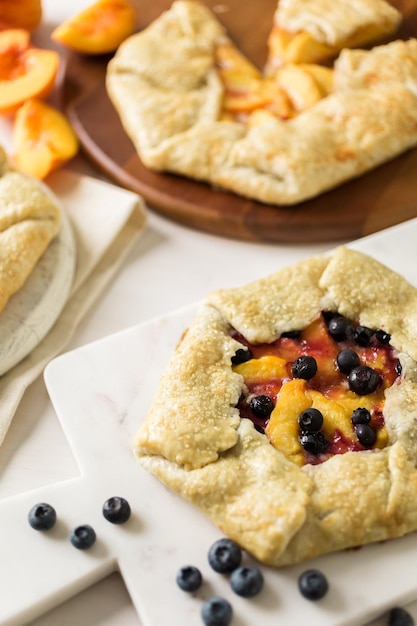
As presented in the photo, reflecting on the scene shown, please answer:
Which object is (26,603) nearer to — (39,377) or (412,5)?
(39,377)

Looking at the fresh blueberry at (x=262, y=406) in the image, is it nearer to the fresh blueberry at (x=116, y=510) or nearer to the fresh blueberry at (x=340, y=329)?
the fresh blueberry at (x=340, y=329)

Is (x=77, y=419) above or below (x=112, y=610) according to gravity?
above

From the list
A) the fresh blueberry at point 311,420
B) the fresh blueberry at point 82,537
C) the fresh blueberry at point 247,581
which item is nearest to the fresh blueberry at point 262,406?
the fresh blueberry at point 311,420

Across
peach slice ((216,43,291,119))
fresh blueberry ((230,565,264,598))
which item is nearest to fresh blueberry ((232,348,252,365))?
fresh blueberry ((230,565,264,598))

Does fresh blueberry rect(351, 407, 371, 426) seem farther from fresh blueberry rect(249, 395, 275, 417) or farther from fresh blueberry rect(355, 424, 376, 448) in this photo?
fresh blueberry rect(249, 395, 275, 417)

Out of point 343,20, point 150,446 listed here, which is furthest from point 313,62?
point 150,446
